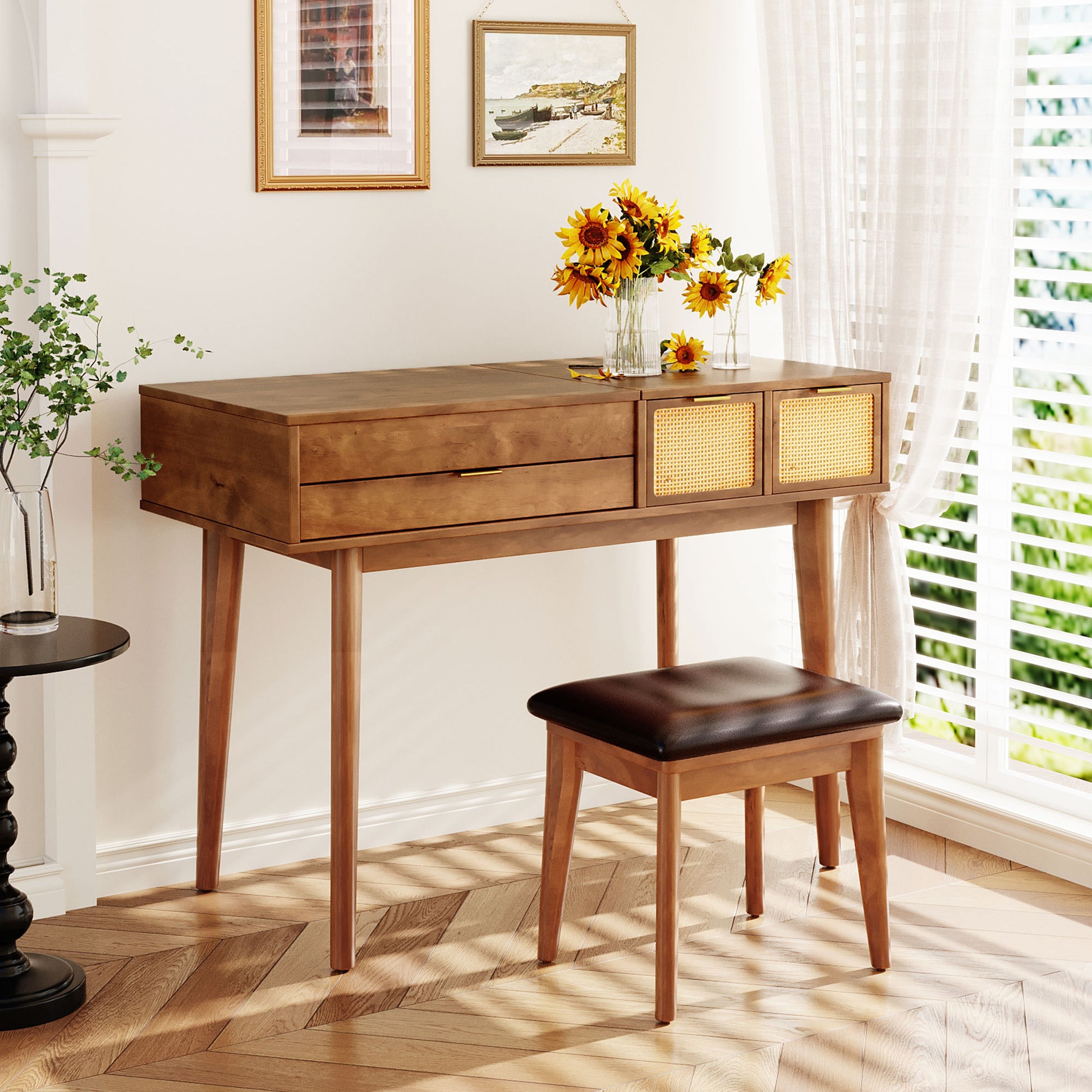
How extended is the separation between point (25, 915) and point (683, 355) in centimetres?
147

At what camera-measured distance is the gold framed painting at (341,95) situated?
2877 millimetres

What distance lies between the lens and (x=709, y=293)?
2850mm

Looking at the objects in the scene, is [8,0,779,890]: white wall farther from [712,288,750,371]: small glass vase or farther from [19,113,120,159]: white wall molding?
[712,288,750,371]: small glass vase

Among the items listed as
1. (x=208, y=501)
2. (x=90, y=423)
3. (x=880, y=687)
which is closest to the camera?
(x=208, y=501)

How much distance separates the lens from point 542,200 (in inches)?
127

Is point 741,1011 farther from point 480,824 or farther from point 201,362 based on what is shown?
point 201,362

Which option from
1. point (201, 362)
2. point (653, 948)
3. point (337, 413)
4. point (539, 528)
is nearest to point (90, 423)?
point (201, 362)

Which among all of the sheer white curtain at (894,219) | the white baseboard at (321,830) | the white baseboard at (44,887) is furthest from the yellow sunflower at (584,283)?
the white baseboard at (44,887)

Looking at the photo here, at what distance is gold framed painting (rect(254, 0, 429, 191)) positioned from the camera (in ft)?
9.44

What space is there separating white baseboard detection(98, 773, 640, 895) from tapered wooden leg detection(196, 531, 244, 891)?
9 cm

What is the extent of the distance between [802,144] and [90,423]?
154 cm

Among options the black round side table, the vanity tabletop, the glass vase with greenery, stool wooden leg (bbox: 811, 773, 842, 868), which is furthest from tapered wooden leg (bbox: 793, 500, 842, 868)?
the black round side table

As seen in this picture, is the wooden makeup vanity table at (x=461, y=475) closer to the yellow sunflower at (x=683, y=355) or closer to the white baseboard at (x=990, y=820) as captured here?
the yellow sunflower at (x=683, y=355)

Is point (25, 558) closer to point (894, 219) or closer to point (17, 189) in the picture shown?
point (17, 189)
